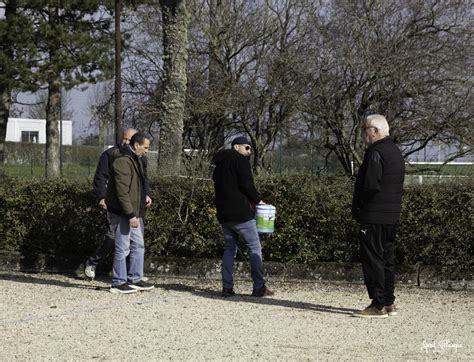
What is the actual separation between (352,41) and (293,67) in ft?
7.75

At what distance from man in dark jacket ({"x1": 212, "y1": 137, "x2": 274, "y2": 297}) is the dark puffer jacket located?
879 mm

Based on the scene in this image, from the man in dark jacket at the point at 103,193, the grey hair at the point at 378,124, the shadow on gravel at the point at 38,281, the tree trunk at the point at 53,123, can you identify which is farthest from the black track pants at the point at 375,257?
the tree trunk at the point at 53,123

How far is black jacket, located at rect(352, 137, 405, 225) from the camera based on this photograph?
23.1 ft

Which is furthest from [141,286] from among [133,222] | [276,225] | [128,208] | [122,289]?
[276,225]

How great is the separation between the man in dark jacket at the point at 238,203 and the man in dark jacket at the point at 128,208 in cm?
89

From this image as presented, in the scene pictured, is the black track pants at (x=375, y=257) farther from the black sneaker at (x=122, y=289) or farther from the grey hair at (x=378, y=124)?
the black sneaker at (x=122, y=289)

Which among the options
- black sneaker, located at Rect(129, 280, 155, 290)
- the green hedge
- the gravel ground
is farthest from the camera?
the green hedge

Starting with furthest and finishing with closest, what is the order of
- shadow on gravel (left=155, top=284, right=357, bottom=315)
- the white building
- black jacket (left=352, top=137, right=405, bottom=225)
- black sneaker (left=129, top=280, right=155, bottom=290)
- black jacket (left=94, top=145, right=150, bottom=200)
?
the white building, black jacket (left=94, top=145, right=150, bottom=200), black sneaker (left=129, top=280, right=155, bottom=290), shadow on gravel (left=155, top=284, right=357, bottom=315), black jacket (left=352, top=137, right=405, bottom=225)

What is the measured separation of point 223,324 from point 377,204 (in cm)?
174

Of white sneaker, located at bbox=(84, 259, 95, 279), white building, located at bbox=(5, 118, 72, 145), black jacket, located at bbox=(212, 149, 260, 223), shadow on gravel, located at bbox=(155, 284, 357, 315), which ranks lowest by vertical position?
shadow on gravel, located at bbox=(155, 284, 357, 315)

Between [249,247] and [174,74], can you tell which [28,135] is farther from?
[249,247]

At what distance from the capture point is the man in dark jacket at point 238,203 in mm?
8188

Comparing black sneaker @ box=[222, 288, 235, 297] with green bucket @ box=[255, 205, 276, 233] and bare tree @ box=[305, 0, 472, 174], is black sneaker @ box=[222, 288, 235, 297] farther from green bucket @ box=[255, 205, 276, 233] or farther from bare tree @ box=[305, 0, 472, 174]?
bare tree @ box=[305, 0, 472, 174]

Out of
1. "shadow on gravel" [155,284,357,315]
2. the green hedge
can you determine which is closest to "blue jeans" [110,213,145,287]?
"shadow on gravel" [155,284,357,315]
